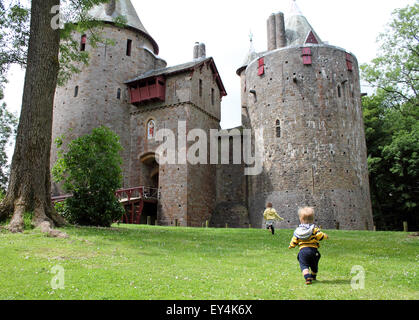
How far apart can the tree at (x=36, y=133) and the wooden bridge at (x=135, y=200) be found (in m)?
12.8

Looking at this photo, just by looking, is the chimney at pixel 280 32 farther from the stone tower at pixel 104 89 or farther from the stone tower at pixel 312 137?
the stone tower at pixel 104 89

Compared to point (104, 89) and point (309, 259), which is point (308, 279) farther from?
point (104, 89)

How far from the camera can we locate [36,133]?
1154 cm

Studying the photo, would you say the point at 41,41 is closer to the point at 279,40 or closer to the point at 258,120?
the point at 258,120

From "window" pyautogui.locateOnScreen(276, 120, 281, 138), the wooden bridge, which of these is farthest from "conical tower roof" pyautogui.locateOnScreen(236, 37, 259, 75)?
the wooden bridge

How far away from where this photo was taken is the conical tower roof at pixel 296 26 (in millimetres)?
30938

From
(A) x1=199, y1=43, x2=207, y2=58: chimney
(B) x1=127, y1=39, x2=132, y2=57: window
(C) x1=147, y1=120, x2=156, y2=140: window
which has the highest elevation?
(A) x1=199, y1=43, x2=207, y2=58: chimney

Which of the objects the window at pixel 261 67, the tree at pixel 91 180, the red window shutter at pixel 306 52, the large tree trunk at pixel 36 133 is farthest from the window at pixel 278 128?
the large tree trunk at pixel 36 133

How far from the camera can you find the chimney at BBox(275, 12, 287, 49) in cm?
2869

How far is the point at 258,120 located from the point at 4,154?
79.3 ft

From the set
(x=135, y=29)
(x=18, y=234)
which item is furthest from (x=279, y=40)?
Result: (x=18, y=234)

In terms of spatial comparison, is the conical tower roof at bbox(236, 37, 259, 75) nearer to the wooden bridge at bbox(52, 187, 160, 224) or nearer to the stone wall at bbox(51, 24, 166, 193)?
the stone wall at bbox(51, 24, 166, 193)

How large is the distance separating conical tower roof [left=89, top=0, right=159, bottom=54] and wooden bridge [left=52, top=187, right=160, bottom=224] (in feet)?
47.0
